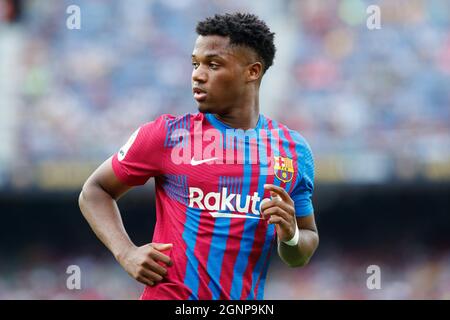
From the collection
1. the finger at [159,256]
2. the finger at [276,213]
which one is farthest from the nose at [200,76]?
the finger at [159,256]

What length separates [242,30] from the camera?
13.4ft

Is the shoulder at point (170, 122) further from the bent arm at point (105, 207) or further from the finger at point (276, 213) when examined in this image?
the finger at point (276, 213)

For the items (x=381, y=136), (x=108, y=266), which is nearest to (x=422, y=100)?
(x=381, y=136)

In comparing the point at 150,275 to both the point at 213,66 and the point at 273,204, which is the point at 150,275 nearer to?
the point at 273,204

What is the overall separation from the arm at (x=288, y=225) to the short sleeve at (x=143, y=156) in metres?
0.66

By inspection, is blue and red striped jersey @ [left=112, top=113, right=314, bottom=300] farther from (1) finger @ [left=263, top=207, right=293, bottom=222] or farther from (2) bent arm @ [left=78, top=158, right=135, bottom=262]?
(1) finger @ [left=263, top=207, right=293, bottom=222]

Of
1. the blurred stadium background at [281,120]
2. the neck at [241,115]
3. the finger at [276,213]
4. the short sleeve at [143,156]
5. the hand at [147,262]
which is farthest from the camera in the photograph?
the blurred stadium background at [281,120]

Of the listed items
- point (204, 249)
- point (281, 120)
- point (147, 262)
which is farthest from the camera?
point (281, 120)

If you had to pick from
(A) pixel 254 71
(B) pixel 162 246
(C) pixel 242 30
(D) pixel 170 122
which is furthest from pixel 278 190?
(C) pixel 242 30

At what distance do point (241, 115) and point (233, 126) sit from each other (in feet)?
0.24

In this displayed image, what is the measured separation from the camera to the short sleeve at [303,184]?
4.14 metres

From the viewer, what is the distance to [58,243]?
46.4 feet
